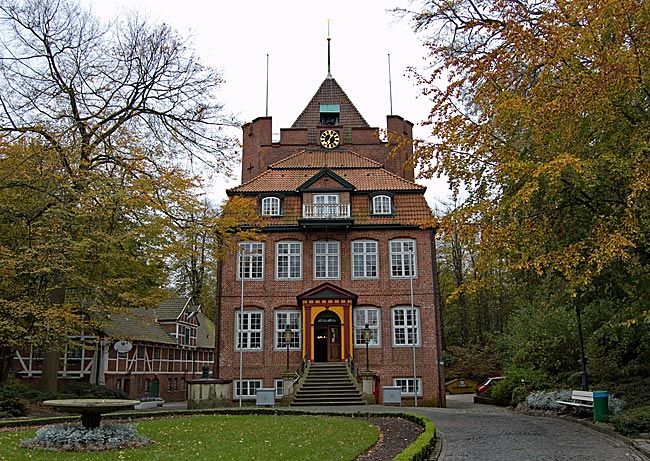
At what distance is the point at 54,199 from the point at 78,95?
353cm

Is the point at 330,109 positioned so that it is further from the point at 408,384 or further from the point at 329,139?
the point at 408,384

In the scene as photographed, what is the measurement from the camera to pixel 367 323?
2730 cm

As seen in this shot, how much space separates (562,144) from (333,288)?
54.4 ft

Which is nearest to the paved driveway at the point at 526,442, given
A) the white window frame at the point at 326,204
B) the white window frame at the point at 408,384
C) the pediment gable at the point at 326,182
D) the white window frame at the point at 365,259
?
the white window frame at the point at 408,384

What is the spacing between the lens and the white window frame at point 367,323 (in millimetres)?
27266

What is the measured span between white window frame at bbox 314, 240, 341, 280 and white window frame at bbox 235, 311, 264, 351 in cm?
317

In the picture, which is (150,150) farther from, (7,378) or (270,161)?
(270,161)

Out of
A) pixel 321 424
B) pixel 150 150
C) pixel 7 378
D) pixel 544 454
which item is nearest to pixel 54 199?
pixel 150 150

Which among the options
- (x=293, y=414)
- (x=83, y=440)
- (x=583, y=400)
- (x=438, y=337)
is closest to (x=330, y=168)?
(x=438, y=337)

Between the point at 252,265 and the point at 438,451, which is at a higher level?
the point at 252,265

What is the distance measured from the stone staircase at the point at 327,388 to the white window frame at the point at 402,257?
4914 millimetres

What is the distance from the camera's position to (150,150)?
2070cm

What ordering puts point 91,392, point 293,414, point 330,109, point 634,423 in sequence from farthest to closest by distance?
1. point 330,109
2. point 91,392
3. point 293,414
4. point 634,423

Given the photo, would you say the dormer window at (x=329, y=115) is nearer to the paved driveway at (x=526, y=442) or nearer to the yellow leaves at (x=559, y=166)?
the paved driveway at (x=526, y=442)
